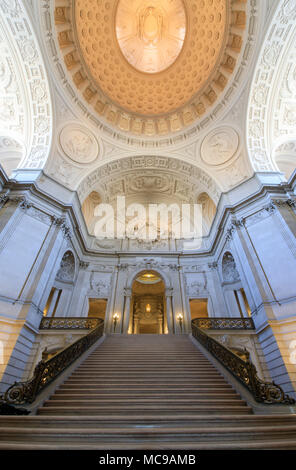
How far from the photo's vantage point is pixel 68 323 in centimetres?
948

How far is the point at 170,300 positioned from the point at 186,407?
32.8 ft

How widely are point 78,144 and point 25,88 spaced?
3.64m

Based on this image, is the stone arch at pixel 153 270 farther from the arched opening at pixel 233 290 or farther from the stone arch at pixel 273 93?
the stone arch at pixel 273 93

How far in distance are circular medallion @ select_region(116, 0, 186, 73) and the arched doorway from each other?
1617cm

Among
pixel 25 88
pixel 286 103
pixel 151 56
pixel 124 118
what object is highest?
pixel 151 56

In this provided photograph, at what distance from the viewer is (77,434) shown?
8.43 feet

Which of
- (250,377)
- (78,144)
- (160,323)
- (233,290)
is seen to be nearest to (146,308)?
(160,323)

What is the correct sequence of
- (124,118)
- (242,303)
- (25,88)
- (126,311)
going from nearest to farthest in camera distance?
(25,88) → (242,303) → (126,311) → (124,118)

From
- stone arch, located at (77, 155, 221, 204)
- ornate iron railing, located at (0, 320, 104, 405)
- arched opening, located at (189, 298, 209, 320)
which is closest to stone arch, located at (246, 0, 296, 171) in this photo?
stone arch, located at (77, 155, 221, 204)

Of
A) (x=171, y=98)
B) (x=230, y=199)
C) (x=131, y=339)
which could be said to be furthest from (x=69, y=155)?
(x=131, y=339)

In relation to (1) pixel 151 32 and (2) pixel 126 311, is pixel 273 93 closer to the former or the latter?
(1) pixel 151 32

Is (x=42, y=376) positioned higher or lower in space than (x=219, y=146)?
lower

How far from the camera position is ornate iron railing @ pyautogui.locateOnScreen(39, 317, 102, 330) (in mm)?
9045

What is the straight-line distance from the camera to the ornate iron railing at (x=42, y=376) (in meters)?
3.82
